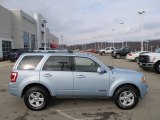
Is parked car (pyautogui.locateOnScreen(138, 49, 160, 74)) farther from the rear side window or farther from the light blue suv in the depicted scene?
the rear side window

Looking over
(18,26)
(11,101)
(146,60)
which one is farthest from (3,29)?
(11,101)

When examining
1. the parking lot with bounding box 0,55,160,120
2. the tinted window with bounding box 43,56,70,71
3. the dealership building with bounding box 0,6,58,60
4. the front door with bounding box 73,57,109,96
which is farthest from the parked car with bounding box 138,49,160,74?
the dealership building with bounding box 0,6,58,60

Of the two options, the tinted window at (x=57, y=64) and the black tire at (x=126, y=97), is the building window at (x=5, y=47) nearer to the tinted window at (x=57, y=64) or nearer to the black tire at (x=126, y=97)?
the tinted window at (x=57, y=64)

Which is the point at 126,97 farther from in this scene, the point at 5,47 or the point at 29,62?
the point at 5,47

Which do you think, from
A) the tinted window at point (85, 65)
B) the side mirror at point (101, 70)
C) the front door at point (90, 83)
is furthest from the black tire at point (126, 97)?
the tinted window at point (85, 65)

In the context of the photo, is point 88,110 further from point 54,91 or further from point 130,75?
point 130,75

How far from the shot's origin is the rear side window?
758 centimetres

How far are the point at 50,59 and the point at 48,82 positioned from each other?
723mm

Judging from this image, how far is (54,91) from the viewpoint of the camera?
294 inches

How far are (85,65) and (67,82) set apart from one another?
2.53 ft

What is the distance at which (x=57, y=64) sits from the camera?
765 centimetres

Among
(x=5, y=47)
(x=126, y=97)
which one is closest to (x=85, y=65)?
(x=126, y=97)

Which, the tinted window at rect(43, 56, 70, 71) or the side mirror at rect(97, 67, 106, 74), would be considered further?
the tinted window at rect(43, 56, 70, 71)

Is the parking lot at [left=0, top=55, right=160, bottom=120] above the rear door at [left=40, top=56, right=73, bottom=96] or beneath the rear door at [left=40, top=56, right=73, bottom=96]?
beneath
